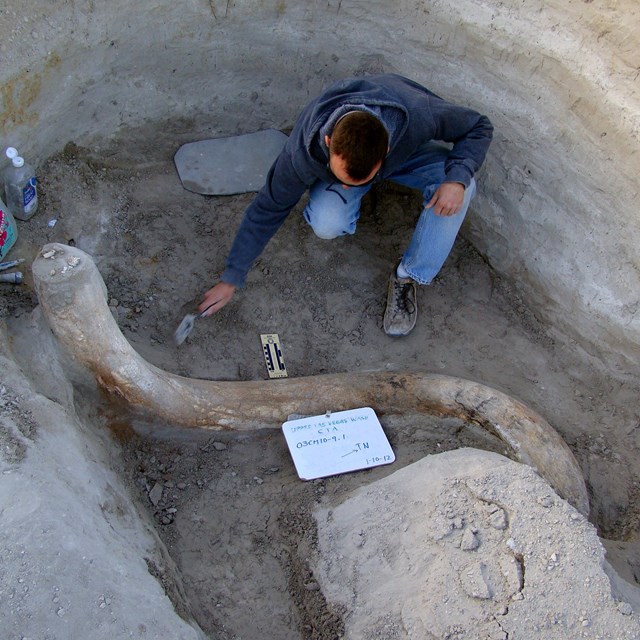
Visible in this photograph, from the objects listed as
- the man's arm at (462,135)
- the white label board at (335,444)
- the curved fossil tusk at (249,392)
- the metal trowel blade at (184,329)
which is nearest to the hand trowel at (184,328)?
the metal trowel blade at (184,329)

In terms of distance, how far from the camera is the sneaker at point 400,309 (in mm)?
2764

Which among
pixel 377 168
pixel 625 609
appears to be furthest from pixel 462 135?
pixel 625 609

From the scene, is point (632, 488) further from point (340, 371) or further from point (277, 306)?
point (277, 306)

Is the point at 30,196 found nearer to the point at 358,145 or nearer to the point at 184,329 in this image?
the point at 184,329

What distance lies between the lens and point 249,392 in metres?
2.33

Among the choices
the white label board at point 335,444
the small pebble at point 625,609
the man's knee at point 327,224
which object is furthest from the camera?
the man's knee at point 327,224

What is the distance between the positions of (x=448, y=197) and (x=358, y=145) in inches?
21.9

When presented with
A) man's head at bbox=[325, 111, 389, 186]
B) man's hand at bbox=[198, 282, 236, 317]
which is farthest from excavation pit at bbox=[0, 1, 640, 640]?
man's head at bbox=[325, 111, 389, 186]

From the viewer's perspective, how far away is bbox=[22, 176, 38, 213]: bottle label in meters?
2.52

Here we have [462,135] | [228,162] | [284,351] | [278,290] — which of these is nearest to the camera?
[462,135]

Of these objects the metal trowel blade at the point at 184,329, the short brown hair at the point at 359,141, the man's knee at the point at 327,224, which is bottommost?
the metal trowel blade at the point at 184,329

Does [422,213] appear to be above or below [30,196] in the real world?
above

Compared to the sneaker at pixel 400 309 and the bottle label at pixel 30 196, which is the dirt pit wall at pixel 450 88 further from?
the sneaker at pixel 400 309

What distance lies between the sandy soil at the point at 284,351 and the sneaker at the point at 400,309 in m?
0.06
